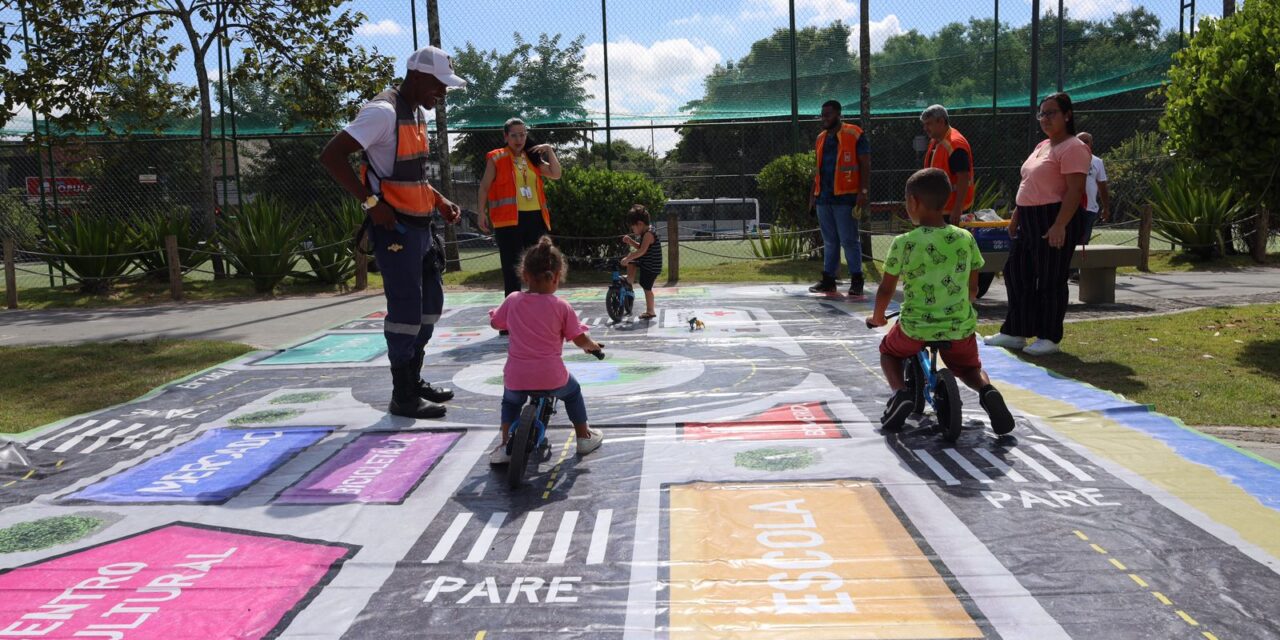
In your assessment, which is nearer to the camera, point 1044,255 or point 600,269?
point 1044,255

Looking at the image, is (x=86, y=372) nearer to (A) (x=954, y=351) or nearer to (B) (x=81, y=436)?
(B) (x=81, y=436)

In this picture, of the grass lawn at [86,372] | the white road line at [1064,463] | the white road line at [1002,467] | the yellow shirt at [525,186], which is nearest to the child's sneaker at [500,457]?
the white road line at [1002,467]

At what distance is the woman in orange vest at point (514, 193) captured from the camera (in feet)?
24.2

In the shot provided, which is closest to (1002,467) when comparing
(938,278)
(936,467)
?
(936,467)

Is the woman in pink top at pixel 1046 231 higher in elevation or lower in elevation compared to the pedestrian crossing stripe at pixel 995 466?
higher

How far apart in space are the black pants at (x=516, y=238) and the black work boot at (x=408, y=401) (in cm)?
275

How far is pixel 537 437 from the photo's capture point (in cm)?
387

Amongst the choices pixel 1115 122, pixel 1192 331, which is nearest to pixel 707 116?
pixel 1192 331

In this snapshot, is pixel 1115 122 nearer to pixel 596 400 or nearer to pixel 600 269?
pixel 600 269

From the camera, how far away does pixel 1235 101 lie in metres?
6.34

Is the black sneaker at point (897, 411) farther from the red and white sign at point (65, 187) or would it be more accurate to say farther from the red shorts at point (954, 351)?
the red and white sign at point (65, 187)

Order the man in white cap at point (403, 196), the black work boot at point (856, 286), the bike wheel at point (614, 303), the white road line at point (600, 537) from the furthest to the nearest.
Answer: the black work boot at point (856, 286), the bike wheel at point (614, 303), the man in white cap at point (403, 196), the white road line at point (600, 537)

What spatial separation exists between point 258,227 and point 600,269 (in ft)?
14.8

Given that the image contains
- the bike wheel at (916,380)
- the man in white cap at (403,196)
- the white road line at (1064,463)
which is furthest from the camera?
the man in white cap at (403,196)
